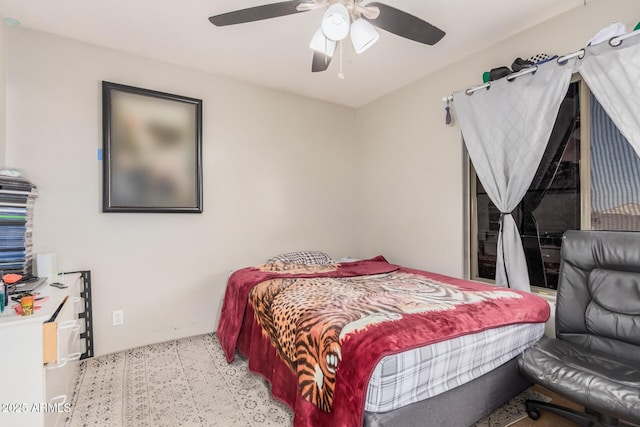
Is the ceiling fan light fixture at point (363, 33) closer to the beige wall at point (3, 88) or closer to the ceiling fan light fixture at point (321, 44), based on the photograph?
the ceiling fan light fixture at point (321, 44)

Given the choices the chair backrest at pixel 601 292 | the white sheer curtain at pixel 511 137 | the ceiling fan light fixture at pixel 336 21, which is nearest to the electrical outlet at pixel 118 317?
the ceiling fan light fixture at pixel 336 21

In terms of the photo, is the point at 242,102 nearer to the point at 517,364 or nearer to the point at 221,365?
the point at 221,365

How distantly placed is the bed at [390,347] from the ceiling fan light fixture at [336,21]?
4.68ft

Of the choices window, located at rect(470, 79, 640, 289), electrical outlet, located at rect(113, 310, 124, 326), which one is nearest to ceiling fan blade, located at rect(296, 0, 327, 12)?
window, located at rect(470, 79, 640, 289)

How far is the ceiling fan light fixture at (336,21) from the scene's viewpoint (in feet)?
4.92

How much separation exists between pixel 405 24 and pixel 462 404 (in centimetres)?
199

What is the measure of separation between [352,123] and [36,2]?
3005 millimetres

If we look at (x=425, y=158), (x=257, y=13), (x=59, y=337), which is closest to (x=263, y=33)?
(x=257, y=13)

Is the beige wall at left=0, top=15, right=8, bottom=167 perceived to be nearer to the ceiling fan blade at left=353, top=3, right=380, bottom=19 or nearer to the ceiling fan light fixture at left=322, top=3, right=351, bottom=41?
the ceiling fan light fixture at left=322, top=3, right=351, bottom=41

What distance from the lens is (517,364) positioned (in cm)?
162

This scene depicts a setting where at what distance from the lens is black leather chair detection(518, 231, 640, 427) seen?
134 centimetres

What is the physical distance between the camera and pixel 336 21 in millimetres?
1519

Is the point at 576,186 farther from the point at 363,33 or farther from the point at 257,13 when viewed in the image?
the point at 257,13

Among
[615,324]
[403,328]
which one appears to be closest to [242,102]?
[403,328]
